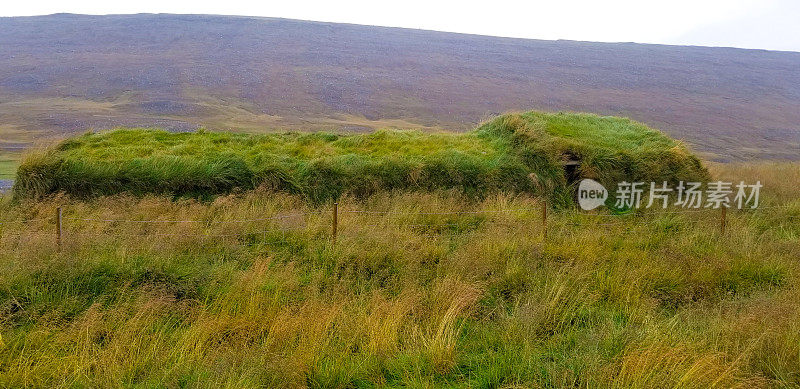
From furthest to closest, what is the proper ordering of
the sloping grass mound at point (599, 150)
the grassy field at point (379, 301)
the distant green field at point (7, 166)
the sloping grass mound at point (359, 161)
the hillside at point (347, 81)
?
the hillside at point (347, 81), the distant green field at point (7, 166), the sloping grass mound at point (599, 150), the sloping grass mound at point (359, 161), the grassy field at point (379, 301)

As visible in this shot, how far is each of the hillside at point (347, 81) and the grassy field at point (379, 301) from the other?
763 inches

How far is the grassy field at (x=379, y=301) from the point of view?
3.79 meters

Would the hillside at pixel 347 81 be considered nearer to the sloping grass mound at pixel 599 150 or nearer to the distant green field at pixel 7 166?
the distant green field at pixel 7 166

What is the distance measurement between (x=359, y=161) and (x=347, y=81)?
148 feet

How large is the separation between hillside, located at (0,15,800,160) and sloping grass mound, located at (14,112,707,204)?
15558 mm

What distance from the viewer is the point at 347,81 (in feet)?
176

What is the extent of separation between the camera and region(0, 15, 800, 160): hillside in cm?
3841

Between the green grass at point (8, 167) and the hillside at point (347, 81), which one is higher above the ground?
Result: the hillside at point (347, 81)

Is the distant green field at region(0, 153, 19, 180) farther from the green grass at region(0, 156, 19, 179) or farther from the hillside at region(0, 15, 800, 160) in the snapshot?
the hillside at region(0, 15, 800, 160)

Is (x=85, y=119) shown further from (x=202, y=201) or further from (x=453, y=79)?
(x=453, y=79)

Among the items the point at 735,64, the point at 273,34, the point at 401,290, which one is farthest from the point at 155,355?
the point at 735,64

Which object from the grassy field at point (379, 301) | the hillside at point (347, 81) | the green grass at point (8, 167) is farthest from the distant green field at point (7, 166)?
the grassy field at point (379, 301)

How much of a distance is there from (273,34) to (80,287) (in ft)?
232

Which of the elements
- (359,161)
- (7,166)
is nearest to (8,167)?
(7,166)
